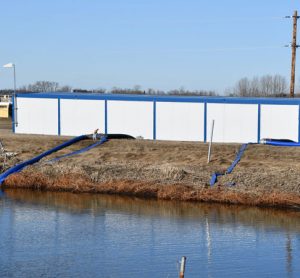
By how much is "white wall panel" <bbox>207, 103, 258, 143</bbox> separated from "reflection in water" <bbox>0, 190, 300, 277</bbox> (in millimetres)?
11868

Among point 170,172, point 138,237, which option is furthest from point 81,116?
point 138,237

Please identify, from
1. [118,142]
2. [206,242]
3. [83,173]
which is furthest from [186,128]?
[206,242]

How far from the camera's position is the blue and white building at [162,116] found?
38.1 metres

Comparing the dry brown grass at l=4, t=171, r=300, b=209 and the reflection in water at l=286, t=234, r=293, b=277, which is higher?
the dry brown grass at l=4, t=171, r=300, b=209

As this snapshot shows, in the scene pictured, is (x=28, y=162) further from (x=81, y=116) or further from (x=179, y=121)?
(x=179, y=121)

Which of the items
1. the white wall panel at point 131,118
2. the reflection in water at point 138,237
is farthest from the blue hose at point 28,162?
the white wall panel at point 131,118

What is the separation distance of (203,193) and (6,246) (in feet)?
32.5

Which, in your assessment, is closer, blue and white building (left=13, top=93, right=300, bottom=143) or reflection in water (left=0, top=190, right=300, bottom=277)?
reflection in water (left=0, top=190, right=300, bottom=277)

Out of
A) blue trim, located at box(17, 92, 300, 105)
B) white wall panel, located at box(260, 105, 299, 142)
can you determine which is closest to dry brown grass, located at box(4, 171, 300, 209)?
white wall panel, located at box(260, 105, 299, 142)

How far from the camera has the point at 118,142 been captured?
1438 inches

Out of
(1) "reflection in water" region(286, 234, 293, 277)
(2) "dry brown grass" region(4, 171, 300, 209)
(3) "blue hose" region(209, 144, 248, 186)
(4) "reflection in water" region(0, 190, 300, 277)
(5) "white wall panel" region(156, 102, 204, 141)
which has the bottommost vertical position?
(1) "reflection in water" region(286, 234, 293, 277)

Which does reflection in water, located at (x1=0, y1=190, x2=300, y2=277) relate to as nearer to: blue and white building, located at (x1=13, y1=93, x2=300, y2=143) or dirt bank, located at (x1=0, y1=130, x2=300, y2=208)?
dirt bank, located at (x1=0, y1=130, x2=300, y2=208)

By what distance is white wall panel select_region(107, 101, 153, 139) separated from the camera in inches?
1592

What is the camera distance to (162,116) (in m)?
40.1
